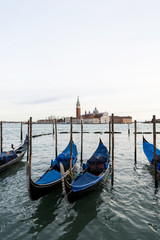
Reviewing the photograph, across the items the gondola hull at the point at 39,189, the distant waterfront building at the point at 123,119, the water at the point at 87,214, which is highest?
the distant waterfront building at the point at 123,119

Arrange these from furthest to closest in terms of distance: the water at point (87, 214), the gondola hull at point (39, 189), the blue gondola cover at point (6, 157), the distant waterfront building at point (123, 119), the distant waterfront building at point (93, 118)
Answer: the distant waterfront building at point (123, 119) → the distant waterfront building at point (93, 118) → the blue gondola cover at point (6, 157) → the gondola hull at point (39, 189) → the water at point (87, 214)

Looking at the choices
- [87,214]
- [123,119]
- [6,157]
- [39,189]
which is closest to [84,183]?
[87,214]

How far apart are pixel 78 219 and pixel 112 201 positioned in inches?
65.4

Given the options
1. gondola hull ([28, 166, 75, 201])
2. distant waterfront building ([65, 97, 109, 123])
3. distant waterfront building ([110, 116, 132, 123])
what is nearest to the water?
gondola hull ([28, 166, 75, 201])

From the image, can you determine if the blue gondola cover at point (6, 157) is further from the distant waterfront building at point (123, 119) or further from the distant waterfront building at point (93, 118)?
the distant waterfront building at point (123, 119)

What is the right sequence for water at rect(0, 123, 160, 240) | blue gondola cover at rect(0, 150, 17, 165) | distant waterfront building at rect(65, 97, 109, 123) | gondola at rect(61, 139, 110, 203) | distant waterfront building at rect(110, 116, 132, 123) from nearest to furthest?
1. water at rect(0, 123, 160, 240)
2. gondola at rect(61, 139, 110, 203)
3. blue gondola cover at rect(0, 150, 17, 165)
4. distant waterfront building at rect(65, 97, 109, 123)
5. distant waterfront building at rect(110, 116, 132, 123)

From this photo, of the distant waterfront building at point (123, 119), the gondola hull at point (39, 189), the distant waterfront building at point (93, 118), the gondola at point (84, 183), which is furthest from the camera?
the distant waterfront building at point (123, 119)

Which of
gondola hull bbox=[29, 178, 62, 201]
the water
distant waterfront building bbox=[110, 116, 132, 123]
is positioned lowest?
the water

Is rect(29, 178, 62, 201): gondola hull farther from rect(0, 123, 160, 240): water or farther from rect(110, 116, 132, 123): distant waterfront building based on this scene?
rect(110, 116, 132, 123): distant waterfront building

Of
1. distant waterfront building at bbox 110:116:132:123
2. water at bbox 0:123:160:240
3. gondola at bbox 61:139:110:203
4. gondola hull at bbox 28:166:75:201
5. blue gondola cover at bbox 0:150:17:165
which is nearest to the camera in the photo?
water at bbox 0:123:160:240

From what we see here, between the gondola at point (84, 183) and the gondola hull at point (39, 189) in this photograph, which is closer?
the gondola at point (84, 183)

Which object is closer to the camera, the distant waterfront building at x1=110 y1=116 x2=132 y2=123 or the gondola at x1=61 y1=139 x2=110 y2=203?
the gondola at x1=61 y1=139 x2=110 y2=203

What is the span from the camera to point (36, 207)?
18.5 ft

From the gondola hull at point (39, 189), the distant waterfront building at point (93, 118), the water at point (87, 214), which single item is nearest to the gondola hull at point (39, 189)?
the gondola hull at point (39, 189)
